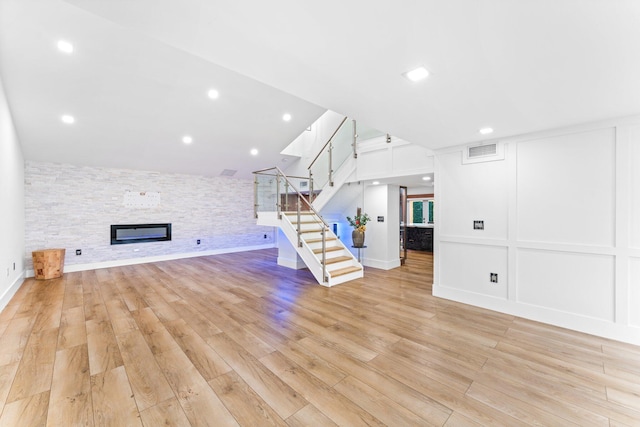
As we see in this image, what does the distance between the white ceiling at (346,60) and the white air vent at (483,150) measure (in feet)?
0.79

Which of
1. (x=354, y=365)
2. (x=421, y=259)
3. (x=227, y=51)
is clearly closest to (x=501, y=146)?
(x=354, y=365)

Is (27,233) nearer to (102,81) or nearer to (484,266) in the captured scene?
(102,81)

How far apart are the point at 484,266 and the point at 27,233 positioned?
901 centimetres

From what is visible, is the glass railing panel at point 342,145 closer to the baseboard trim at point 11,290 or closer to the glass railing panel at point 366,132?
the glass railing panel at point 366,132

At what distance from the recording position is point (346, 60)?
1.83 meters

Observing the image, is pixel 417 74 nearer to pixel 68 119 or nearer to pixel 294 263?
pixel 294 263

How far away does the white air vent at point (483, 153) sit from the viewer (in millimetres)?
3729

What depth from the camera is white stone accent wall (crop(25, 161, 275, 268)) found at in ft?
19.9

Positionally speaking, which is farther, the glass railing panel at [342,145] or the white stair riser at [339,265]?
the glass railing panel at [342,145]

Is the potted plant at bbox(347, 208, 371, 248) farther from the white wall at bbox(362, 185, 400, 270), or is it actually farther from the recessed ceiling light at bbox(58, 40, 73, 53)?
the recessed ceiling light at bbox(58, 40, 73, 53)

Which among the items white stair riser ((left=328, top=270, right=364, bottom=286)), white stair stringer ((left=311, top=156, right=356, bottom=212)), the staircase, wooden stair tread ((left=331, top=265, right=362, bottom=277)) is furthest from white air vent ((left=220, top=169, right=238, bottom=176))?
white stair riser ((left=328, top=270, right=364, bottom=286))

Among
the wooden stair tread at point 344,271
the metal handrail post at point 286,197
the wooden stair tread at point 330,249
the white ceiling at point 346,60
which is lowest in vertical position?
the wooden stair tread at point 344,271

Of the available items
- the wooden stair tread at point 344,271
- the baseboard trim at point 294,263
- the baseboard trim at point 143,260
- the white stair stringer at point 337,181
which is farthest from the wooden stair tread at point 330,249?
the baseboard trim at point 143,260

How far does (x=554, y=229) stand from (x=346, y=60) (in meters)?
3.36
